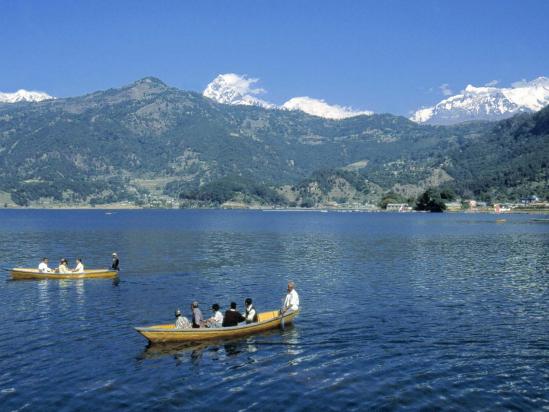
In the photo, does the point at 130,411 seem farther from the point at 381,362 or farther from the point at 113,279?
the point at 113,279

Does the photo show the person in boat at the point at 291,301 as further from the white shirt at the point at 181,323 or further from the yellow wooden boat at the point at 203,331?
the white shirt at the point at 181,323

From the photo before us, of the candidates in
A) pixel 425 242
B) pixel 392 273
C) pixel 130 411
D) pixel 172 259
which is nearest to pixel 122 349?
pixel 130 411

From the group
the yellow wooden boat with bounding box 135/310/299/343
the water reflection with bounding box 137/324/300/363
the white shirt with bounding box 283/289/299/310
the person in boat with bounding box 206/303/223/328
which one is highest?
the white shirt with bounding box 283/289/299/310

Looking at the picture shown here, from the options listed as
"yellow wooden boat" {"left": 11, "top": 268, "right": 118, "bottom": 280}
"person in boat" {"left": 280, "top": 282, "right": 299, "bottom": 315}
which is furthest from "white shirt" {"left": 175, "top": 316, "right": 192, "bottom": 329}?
"yellow wooden boat" {"left": 11, "top": 268, "right": 118, "bottom": 280}

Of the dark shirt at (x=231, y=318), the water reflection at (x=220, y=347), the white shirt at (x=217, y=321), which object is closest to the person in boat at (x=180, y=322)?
the water reflection at (x=220, y=347)

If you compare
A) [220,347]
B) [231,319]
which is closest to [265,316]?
→ [231,319]

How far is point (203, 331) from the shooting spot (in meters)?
40.1

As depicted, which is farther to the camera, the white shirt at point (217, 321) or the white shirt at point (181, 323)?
the white shirt at point (217, 321)

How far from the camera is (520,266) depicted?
85125mm

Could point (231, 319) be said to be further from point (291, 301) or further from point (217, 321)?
point (291, 301)

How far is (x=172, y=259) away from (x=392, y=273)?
40927 mm

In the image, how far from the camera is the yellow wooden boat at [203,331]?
38719 mm

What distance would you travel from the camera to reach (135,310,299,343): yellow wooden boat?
38.7 m

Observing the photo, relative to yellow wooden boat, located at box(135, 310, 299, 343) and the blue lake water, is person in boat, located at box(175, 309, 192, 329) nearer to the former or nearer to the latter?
yellow wooden boat, located at box(135, 310, 299, 343)
